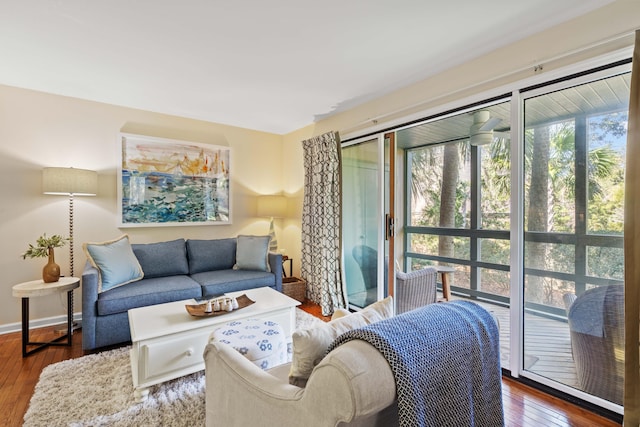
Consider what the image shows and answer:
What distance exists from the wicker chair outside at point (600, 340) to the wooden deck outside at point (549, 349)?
4 centimetres

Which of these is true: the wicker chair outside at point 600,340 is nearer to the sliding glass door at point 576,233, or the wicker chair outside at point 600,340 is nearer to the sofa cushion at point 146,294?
the sliding glass door at point 576,233

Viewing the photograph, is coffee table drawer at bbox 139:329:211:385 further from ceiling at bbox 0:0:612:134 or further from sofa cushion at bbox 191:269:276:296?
ceiling at bbox 0:0:612:134

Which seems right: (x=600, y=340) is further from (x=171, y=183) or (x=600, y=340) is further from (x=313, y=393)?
(x=171, y=183)

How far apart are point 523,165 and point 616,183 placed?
1.67 ft

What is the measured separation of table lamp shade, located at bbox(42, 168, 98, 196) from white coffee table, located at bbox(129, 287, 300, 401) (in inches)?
58.9

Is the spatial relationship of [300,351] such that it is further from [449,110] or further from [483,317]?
[449,110]

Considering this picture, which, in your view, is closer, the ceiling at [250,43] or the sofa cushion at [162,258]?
the ceiling at [250,43]

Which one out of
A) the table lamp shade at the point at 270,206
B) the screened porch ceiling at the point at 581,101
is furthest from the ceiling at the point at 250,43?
the table lamp shade at the point at 270,206

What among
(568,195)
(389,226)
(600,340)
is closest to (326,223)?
(389,226)

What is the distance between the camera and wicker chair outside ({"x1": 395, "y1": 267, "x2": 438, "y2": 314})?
3180mm

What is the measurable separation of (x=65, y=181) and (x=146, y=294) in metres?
1.35

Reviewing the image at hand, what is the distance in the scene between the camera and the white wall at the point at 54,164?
9.71ft

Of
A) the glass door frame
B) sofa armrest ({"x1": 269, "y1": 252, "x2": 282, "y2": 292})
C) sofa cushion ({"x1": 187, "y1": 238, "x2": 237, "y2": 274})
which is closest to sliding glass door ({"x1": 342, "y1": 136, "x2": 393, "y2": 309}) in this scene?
sofa armrest ({"x1": 269, "y1": 252, "x2": 282, "y2": 292})

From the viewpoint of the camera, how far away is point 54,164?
10.3 ft
